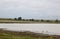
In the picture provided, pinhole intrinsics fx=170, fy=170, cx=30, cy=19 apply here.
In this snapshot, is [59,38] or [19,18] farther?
[19,18]

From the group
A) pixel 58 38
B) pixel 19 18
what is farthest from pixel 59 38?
pixel 19 18

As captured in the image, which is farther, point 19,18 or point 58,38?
point 19,18

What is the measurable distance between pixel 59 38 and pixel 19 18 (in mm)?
158867

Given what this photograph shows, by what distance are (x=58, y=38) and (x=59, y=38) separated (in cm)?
23

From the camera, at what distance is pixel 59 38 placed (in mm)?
38469

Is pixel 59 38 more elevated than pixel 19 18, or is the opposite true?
pixel 59 38

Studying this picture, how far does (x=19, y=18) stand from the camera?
643 feet

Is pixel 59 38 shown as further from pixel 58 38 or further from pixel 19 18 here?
pixel 19 18

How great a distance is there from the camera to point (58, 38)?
38.5 m

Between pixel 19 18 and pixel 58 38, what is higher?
pixel 58 38

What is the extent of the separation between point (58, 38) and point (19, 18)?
521ft
